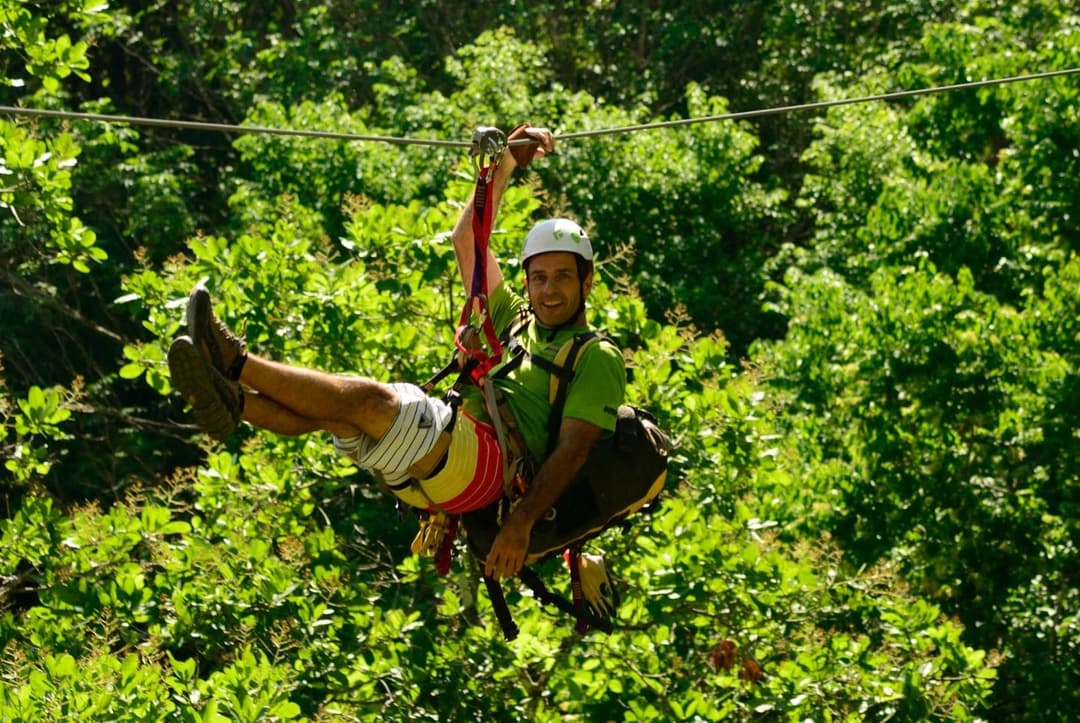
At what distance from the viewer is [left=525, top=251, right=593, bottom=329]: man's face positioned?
456 centimetres

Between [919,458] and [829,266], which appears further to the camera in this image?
[829,266]

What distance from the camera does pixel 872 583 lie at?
8125 millimetres

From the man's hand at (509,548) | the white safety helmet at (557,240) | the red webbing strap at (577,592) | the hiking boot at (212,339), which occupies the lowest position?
the red webbing strap at (577,592)

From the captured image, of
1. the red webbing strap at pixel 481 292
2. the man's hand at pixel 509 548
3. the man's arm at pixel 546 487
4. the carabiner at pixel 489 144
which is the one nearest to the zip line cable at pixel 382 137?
the carabiner at pixel 489 144

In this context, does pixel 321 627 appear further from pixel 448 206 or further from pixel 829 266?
pixel 829 266

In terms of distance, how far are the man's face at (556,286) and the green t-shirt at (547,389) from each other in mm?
62

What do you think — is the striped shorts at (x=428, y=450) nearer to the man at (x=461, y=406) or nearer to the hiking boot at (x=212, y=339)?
the man at (x=461, y=406)

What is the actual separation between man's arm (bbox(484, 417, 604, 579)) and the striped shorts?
0.13 meters

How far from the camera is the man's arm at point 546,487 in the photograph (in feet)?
14.2

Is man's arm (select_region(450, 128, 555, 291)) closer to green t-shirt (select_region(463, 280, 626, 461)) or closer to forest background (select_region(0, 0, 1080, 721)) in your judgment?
green t-shirt (select_region(463, 280, 626, 461))

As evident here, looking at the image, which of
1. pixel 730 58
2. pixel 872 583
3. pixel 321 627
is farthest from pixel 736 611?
pixel 730 58

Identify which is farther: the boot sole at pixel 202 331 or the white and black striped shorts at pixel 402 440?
the white and black striped shorts at pixel 402 440

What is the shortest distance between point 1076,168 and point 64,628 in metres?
7.60

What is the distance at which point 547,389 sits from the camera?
4.52 meters
